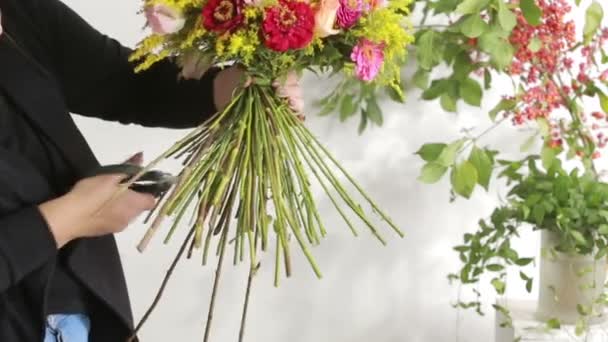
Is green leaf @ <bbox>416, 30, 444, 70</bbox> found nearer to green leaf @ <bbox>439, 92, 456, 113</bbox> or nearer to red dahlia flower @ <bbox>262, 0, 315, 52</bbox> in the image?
green leaf @ <bbox>439, 92, 456, 113</bbox>

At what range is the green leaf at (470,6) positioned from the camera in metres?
1.34

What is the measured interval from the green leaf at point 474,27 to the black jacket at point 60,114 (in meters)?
0.47

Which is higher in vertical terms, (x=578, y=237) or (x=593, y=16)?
(x=593, y=16)

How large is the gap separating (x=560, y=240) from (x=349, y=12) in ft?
2.66

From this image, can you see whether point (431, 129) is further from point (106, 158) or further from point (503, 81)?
point (106, 158)

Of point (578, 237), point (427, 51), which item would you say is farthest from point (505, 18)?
point (578, 237)

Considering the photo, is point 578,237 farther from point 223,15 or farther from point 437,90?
point 223,15

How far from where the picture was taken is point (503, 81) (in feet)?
5.94

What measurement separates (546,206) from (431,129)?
0.44 m

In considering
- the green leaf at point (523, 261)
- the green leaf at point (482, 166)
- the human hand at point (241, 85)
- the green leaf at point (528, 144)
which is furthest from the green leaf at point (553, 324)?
the human hand at point (241, 85)

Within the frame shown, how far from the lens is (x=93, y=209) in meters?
1.03

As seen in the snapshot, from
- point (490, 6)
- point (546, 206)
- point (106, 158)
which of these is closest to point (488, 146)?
point (546, 206)

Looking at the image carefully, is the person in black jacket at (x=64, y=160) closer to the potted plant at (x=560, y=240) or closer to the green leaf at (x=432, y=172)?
the green leaf at (x=432, y=172)

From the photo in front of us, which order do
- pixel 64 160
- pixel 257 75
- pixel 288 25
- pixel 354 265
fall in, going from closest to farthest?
pixel 288 25 → pixel 257 75 → pixel 64 160 → pixel 354 265
